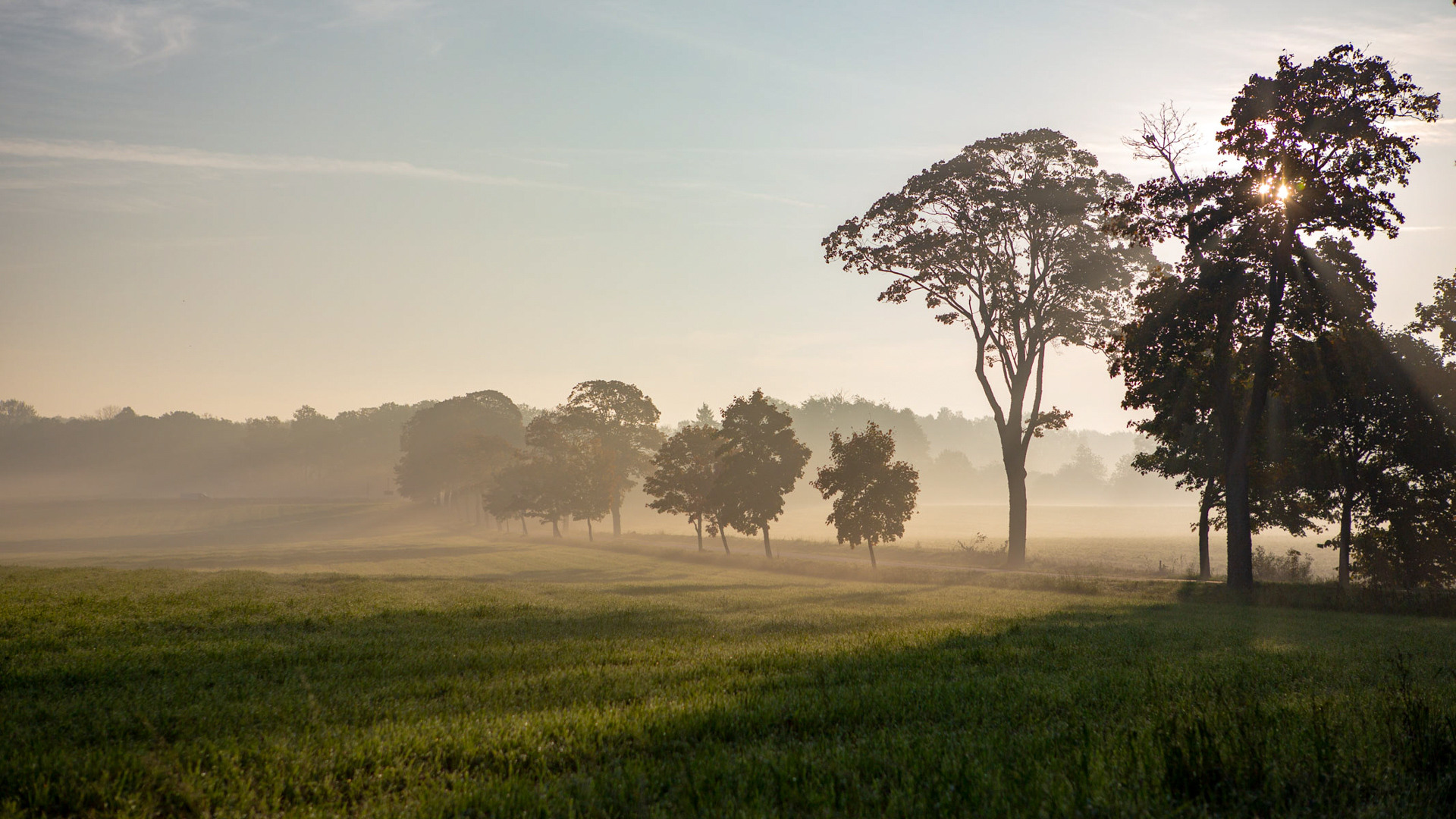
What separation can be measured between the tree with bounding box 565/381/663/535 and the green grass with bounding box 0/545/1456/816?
220 ft

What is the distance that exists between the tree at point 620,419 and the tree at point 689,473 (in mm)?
23513

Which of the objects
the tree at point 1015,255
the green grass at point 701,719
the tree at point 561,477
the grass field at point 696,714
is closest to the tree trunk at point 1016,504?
the tree at point 1015,255

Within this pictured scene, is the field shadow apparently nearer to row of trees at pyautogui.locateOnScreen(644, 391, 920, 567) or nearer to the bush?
the bush

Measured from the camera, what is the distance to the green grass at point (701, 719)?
16.3ft

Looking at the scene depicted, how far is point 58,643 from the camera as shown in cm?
1148

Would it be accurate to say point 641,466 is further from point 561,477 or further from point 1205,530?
point 1205,530

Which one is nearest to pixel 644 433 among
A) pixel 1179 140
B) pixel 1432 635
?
pixel 1179 140

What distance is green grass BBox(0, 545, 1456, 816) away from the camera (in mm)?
4969

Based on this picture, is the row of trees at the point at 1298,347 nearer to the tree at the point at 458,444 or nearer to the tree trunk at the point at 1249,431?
the tree trunk at the point at 1249,431

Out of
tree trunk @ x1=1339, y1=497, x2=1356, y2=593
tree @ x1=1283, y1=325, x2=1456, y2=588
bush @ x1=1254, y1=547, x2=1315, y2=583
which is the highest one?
tree @ x1=1283, y1=325, x2=1456, y2=588

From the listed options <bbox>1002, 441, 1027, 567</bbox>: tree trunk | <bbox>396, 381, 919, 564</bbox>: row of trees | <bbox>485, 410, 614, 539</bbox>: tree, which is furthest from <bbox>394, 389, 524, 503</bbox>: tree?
<bbox>1002, 441, 1027, 567</bbox>: tree trunk

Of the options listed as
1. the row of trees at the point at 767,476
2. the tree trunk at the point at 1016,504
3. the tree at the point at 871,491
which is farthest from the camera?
the tree trunk at the point at 1016,504

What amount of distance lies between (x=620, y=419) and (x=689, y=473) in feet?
94.7

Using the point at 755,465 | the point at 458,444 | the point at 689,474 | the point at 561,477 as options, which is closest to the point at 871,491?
the point at 755,465
